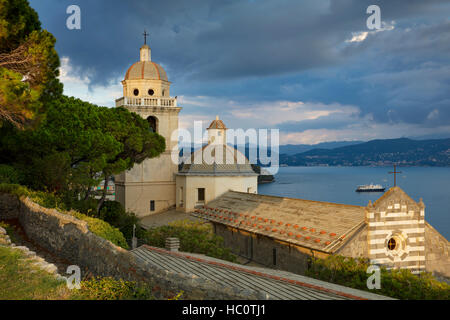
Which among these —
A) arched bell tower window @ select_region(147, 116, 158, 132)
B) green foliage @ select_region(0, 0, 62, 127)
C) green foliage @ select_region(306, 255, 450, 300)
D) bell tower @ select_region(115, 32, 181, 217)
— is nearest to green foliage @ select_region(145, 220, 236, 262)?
green foliage @ select_region(306, 255, 450, 300)

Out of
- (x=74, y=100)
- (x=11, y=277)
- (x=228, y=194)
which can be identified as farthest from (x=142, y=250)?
(x=228, y=194)

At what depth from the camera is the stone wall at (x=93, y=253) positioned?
33.3 feet

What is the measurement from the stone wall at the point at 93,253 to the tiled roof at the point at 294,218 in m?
12.3

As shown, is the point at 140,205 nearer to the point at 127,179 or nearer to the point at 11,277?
the point at 127,179

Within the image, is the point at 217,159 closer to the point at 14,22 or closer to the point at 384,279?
the point at 14,22

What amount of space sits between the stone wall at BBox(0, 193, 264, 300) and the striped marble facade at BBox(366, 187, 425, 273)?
14363 mm

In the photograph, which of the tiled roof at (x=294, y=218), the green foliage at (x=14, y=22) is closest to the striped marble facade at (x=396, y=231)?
the tiled roof at (x=294, y=218)

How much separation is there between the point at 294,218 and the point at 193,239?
7.17 metres

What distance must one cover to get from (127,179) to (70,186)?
14205 mm

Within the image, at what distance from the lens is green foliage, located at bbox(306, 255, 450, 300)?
1714 cm

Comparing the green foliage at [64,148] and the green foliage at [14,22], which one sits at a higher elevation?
the green foliage at [14,22]

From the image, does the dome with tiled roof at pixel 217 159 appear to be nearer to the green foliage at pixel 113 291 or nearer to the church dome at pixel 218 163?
the church dome at pixel 218 163

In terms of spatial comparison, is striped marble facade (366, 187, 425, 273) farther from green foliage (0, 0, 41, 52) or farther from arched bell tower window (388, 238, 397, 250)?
green foliage (0, 0, 41, 52)
